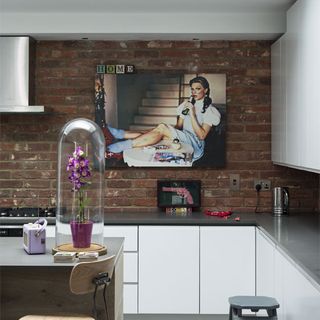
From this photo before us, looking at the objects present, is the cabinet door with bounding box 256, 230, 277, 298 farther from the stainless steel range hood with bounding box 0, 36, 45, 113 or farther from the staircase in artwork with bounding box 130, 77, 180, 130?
the stainless steel range hood with bounding box 0, 36, 45, 113

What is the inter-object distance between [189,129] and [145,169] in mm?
536

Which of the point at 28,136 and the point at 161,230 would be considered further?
the point at 28,136

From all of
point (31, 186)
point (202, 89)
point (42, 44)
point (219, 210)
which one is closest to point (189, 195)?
point (219, 210)

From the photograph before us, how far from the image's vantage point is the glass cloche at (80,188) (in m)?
3.86

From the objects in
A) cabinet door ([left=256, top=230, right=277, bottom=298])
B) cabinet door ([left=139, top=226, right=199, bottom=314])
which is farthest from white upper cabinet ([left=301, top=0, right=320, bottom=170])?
cabinet door ([left=139, top=226, right=199, bottom=314])

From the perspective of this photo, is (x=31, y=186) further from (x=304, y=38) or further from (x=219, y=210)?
(x=304, y=38)

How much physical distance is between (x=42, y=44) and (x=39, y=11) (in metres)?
0.45

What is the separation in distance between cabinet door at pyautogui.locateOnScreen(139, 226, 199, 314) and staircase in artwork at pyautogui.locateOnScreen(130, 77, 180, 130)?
40.6 inches

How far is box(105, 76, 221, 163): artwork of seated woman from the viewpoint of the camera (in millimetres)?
5977

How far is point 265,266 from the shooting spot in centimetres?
492

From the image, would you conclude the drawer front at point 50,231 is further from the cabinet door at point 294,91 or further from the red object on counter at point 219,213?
the cabinet door at point 294,91

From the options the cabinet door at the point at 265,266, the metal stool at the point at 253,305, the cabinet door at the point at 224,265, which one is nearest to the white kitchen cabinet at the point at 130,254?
the cabinet door at the point at 224,265

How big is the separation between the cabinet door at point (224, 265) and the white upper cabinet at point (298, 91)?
73 centimetres

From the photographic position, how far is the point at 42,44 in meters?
6.07
